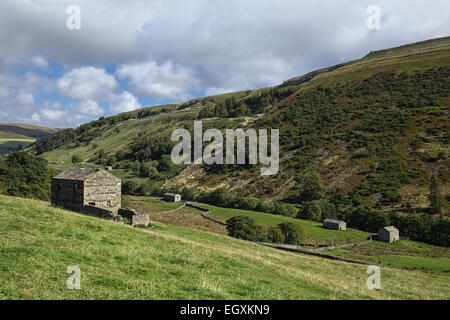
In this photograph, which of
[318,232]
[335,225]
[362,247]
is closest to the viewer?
[362,247]

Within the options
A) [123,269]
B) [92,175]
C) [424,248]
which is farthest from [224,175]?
[123,269]

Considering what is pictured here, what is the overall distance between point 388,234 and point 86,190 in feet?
134

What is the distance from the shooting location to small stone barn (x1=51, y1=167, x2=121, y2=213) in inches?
1082

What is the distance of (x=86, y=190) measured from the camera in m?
27.3

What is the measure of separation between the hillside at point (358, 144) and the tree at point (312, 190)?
1.56 m

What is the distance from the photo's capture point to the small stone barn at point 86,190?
27.5 metres

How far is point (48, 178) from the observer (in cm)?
5047

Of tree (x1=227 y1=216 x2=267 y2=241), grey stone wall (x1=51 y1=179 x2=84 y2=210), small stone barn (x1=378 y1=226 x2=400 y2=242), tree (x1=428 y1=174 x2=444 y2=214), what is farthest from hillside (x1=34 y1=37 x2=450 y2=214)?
grey stone wall (x1=51 y1=179 x2=84 y2=210)

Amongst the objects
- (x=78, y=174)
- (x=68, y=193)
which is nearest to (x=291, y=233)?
(x=78, y=174)

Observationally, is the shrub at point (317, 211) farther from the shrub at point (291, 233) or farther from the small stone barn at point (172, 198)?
the small stone barn at point (172, 198)

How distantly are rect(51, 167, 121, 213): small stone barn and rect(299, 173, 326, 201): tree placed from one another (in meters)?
43.2

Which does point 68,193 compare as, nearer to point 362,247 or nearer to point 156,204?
point 362,247
